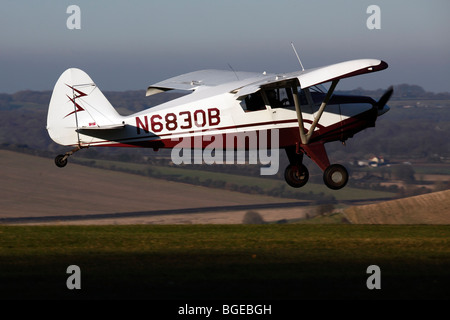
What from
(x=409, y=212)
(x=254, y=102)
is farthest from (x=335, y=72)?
(x=409, y=212)

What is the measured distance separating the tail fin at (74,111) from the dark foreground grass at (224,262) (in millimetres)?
3038

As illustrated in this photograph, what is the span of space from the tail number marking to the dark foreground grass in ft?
10.3

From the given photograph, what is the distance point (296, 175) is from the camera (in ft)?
53.1

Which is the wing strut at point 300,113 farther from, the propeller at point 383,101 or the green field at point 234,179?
the green field at point 234,179

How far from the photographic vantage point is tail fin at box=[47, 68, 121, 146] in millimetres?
14727

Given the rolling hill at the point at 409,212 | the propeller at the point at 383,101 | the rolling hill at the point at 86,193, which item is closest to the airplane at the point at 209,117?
the propeller at the point at 383,101

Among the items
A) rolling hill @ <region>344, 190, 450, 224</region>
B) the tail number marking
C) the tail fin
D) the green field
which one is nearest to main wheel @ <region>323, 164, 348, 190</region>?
the tail number marking

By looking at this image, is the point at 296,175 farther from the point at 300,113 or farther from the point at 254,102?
the point at 254,102

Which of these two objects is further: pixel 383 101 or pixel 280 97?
pixel 383 101

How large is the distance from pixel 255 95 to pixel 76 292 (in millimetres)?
8652

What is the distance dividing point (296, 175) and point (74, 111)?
550cm

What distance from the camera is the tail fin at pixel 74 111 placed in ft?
48.3

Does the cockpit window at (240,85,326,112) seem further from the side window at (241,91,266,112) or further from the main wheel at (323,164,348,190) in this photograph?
the main wheel at (323,164,348,190)
